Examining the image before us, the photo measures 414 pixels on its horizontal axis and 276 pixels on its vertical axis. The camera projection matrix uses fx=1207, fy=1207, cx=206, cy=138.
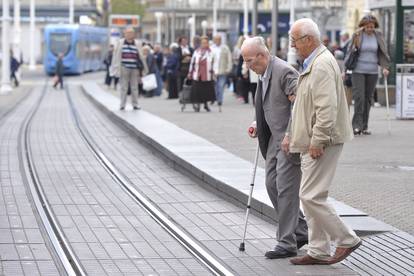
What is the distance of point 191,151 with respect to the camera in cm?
1755

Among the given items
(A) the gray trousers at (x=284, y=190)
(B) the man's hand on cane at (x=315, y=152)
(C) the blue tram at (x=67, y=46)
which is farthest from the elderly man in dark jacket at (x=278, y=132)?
(C) the blue tram at (x=67, y=46)

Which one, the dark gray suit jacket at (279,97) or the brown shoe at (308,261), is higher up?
the dark gray suit jacket at (279,97)

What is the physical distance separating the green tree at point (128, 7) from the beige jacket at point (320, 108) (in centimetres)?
11845

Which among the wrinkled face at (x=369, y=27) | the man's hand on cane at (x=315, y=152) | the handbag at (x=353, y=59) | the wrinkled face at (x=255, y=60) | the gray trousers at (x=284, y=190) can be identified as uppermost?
the wrinkled face at (x=369, y=27)

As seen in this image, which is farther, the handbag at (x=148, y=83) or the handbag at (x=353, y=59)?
the handbag at (x=148, y=83)

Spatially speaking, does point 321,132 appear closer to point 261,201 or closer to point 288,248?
point 288,248

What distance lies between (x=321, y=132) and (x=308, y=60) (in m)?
0.61

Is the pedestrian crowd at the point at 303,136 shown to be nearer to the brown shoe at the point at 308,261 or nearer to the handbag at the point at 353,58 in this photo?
the brown shoe at the point at 308,261

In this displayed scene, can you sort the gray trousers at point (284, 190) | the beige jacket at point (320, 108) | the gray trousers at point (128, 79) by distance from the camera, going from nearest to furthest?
the beige jacket at point (320, 108) < the gray trousers at point (284, 190) < the gray trousers at point (128, 79)

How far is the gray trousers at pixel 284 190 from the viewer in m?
9.70

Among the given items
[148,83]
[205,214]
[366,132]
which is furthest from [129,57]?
[205,214]

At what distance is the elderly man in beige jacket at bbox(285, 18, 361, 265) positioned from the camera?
9.02 metres

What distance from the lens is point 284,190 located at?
9695mm

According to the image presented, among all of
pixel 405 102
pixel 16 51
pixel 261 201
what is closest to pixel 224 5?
pixel 16 51
